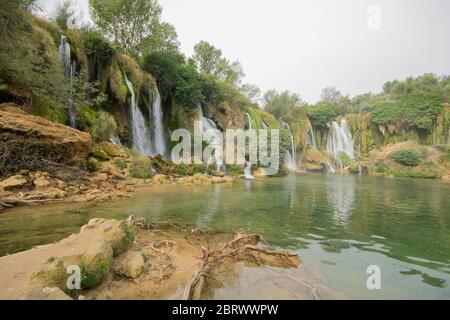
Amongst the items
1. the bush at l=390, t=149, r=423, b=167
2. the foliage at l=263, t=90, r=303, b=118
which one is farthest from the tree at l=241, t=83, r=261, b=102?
the bush at l=390, t=149, r=423, b=167

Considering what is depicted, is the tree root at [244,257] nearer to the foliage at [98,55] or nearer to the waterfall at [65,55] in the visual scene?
the waterfall at [65,55]

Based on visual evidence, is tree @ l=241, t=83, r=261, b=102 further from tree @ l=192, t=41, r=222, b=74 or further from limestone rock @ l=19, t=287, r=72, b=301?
limestone rock @ l=19, t=287, r=72, b=301

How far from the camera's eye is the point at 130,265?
3.34 metres

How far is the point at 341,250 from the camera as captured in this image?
4895 millimetres

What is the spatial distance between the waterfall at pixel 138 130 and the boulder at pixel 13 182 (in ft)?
35.9

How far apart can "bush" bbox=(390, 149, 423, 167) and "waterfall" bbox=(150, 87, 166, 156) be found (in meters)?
38.6

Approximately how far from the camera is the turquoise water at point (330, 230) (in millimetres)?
3752

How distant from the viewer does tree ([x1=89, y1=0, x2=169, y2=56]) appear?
80.7ft

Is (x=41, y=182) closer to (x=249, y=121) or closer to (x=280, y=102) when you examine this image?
(x=249, y=121)

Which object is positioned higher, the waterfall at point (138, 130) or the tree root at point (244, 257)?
the waterfall at point (138, 130)

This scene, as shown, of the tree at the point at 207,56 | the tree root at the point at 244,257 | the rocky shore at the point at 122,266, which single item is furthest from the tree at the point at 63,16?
the tree at the point at 207,56

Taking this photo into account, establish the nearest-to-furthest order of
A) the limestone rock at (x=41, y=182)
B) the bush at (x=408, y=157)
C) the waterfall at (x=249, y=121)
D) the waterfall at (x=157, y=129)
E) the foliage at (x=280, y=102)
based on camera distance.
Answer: the limestone rock at (x=41, y=182) → the waterfall at (x=157, y=129) → the waterfall at (x=249, y=121) → the bush at (x=408, y=157) → the foliage at (x=280, y=102)
